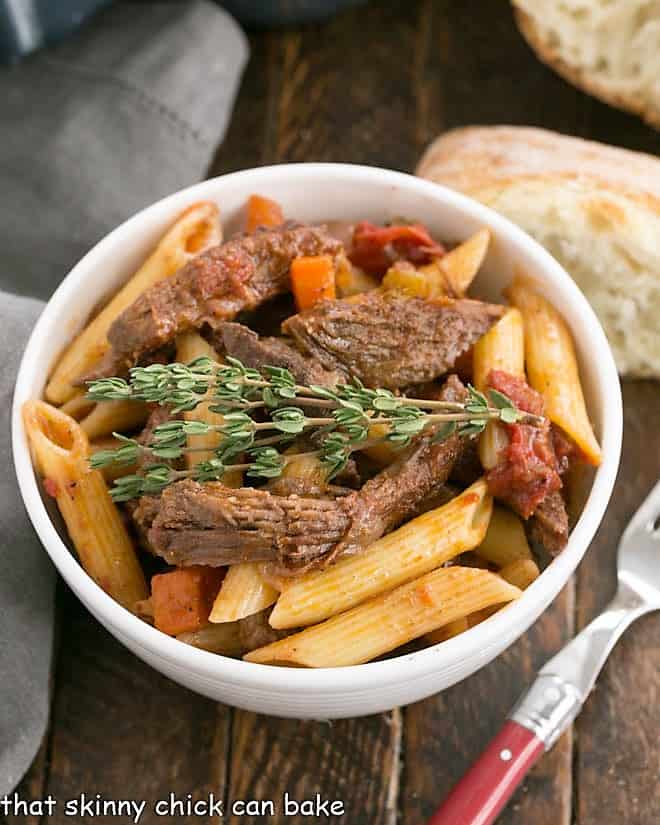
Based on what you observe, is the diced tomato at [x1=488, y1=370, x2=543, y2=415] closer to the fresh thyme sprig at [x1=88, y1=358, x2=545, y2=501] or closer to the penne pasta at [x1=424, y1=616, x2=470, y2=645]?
the fresh thyme sprig at [x1=88, y1=358, x2=545, y2=501]

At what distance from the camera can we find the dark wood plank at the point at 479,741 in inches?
68.7

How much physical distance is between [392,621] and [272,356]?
39cm

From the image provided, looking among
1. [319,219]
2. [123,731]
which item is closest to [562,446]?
[319,219]

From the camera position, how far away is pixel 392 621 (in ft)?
4.78

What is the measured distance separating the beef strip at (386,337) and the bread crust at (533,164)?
460 millimetres

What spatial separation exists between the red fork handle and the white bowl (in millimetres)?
129

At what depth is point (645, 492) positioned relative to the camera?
2.03 metres

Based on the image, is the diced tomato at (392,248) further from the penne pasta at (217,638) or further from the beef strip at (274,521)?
the penne pasta at (217,638)

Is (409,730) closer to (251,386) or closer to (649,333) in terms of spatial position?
(251,386)

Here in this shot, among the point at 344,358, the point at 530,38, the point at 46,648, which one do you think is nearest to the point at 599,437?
the point at 344,358

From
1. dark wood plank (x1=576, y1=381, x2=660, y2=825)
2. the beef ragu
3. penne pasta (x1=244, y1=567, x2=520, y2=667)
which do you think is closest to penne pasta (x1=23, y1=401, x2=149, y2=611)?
the beef ragu

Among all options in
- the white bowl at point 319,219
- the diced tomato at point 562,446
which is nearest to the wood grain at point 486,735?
the white bowl at point 319,219

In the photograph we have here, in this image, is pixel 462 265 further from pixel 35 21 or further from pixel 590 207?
pixel 35 21

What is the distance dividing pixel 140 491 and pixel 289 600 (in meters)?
0.25
